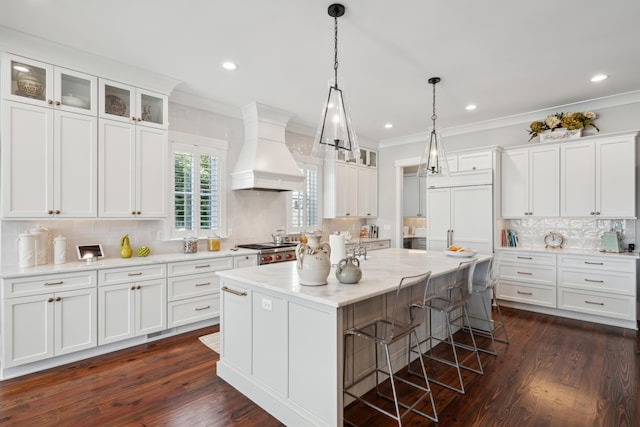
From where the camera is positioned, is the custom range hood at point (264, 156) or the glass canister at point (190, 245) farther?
the custom range hood at point (264, 156)

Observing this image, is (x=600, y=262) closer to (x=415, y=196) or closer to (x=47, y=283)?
(x=415, y=196)

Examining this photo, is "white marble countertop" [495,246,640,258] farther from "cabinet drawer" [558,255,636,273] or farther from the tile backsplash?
the tile backsplash

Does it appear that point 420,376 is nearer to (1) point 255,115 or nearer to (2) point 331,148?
(2) point 331,148

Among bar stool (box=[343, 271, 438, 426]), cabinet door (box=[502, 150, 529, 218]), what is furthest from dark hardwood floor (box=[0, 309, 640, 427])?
cabinet door (box=[502, 150, 529, 218])

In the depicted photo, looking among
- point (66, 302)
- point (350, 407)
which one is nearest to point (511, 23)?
point (350, 407)

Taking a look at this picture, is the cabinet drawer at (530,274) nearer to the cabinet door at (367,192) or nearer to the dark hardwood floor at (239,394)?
the dark hardwood floor at (239,394)

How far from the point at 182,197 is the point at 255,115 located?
1.50 metres

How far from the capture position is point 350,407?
2.41 m

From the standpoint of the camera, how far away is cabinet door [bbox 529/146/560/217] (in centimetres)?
473

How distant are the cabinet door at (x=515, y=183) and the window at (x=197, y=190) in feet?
13.9

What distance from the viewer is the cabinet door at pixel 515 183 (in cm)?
500

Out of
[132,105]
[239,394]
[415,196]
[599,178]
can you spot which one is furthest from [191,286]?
[415,196]

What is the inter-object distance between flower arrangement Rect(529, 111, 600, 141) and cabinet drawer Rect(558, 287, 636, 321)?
2.19 m

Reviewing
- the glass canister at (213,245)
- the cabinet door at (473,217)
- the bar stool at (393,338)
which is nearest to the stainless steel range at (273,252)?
the glass canister at (213,245)
